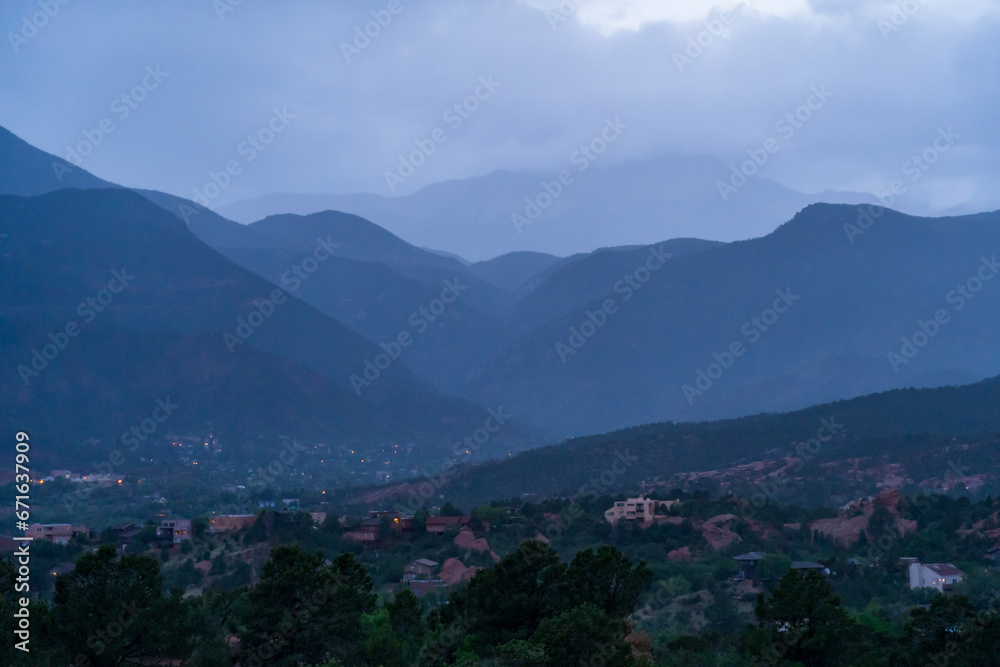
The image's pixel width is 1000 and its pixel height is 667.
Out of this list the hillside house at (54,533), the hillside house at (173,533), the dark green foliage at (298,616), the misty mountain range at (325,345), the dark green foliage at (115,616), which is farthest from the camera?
the misty mountain range at (325,345)

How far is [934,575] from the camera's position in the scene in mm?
42281

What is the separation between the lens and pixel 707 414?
16888cm

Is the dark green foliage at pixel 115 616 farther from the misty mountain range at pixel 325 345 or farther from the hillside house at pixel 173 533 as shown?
the misty mountain range at pixel 325 345

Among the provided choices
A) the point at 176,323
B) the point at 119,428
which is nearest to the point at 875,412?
the point at 119,428

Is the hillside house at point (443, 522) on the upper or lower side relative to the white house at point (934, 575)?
upper

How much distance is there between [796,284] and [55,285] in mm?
116799

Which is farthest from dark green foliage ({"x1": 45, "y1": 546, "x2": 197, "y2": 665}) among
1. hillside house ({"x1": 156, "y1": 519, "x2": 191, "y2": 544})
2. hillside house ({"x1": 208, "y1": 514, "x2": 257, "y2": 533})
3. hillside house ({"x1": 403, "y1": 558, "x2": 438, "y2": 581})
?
hillside house ({"x1": 208, "y1": 514, "x2": 257, "y2": 533})

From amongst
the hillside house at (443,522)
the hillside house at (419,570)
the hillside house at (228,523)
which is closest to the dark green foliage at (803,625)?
the hillside house at (419,570)

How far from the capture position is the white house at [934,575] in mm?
41434

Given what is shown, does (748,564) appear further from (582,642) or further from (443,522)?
(582,642)

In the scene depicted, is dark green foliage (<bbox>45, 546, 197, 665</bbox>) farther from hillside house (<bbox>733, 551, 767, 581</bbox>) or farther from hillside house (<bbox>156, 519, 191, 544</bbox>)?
hillside house (<bbox>156, 519, 191, 544</bbox>)

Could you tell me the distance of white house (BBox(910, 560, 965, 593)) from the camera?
4143 centimetres

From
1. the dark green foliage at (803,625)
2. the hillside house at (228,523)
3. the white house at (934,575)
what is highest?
the hillside house at (228,523)

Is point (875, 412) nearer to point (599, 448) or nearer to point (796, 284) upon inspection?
point (599, 448)
